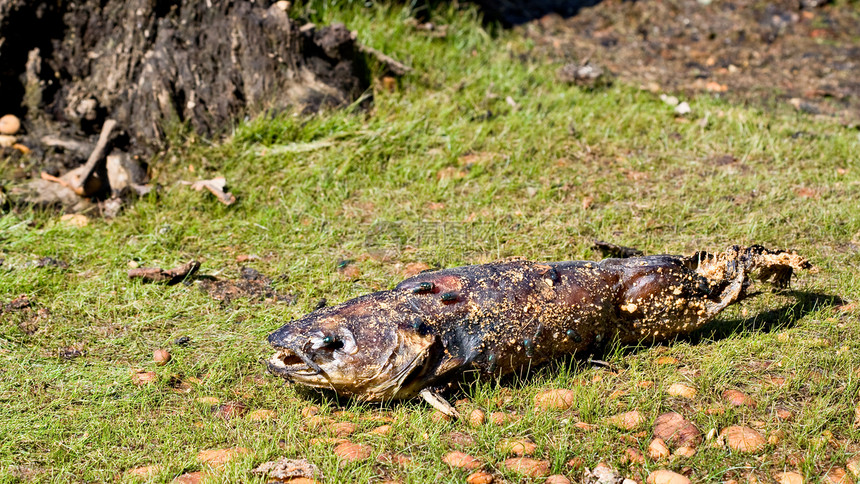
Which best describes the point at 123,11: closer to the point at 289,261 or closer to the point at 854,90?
the point at 289,261

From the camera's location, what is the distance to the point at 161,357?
10.7ft

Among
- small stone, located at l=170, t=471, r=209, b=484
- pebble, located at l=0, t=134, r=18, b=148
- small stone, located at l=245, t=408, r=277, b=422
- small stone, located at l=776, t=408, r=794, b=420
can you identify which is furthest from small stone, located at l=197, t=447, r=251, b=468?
pebble, located at l=0, t=134, r=18, b=148

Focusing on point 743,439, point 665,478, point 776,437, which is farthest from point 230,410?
point 776,437

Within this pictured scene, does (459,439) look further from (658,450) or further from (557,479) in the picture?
(658,450)

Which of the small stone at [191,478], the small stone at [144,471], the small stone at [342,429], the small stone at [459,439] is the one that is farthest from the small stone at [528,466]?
the small stone at [144,471]

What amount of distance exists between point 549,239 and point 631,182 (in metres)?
0.92

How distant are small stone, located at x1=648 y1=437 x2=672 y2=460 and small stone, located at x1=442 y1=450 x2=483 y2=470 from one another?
556 mm

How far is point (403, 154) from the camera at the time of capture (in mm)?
5012

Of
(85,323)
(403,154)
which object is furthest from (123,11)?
(85,323)

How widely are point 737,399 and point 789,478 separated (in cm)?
42

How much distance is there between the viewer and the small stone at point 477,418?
9.11ft

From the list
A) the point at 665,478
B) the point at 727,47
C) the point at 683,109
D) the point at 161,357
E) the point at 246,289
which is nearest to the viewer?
the point at 665,478

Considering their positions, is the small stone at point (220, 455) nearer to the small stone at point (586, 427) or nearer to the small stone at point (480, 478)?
the small stone at point (480, 478)

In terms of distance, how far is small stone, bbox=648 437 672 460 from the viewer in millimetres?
2598
